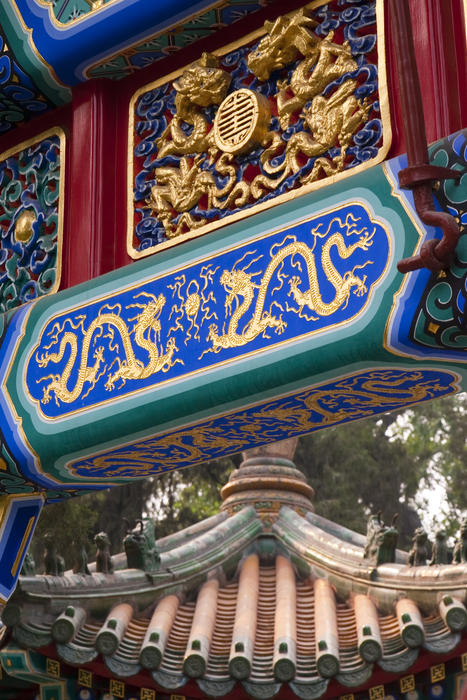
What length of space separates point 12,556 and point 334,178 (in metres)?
1.69

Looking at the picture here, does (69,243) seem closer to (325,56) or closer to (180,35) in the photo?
(180,35)

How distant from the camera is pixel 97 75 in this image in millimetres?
4434

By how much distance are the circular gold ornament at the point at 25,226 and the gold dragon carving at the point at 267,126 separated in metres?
0.54

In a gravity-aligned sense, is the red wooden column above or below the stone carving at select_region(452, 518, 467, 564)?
above

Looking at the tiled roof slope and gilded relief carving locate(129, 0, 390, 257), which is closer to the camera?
gilded relief carving locate(129, 0, 390, 257)

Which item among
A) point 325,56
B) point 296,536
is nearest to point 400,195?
point 325,56

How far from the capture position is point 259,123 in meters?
3.92

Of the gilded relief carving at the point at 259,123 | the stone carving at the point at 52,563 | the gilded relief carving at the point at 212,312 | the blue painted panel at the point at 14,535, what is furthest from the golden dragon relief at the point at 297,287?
the stone carving at the point at 52,563

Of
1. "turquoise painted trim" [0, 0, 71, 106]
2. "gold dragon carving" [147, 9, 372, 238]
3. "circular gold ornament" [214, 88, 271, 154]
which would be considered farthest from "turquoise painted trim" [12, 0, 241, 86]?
"circular gold ornament" [214, 88, 271, 154]

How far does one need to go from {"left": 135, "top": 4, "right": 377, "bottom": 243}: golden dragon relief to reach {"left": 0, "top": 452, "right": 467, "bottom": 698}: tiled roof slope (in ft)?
7.85

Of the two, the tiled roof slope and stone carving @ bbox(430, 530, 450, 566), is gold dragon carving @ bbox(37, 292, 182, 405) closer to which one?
the tiled roof slope

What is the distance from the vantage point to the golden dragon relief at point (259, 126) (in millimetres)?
3764

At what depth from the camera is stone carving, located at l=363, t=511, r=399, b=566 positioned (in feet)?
21.2

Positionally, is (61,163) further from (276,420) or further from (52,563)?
(52,563)
